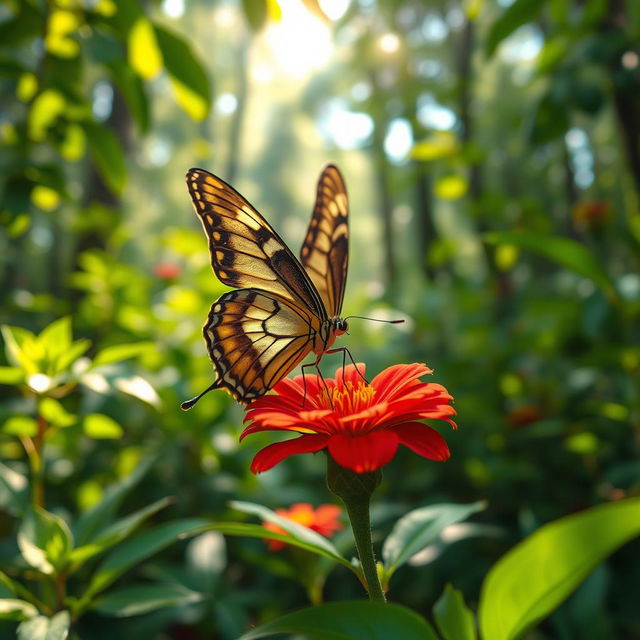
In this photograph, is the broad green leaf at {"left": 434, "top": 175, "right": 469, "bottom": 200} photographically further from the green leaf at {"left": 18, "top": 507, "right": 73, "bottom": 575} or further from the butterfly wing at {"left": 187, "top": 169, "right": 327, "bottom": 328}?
the green leaf at {"left": 18, "top": 507, "right": 73, "bottom": 575}

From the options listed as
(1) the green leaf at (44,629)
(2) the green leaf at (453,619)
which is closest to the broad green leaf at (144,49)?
(1) the green leaf at (44,629)

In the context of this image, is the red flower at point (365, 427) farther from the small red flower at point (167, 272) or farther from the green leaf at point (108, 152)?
the small red flower at point (167, 272)

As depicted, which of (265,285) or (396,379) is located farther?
(265,285)

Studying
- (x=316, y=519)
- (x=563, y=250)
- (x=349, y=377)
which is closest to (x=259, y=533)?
(x=349, y=377)

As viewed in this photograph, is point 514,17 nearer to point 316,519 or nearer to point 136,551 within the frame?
point 316,519

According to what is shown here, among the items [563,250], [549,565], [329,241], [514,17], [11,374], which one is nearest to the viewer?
[549,565]
